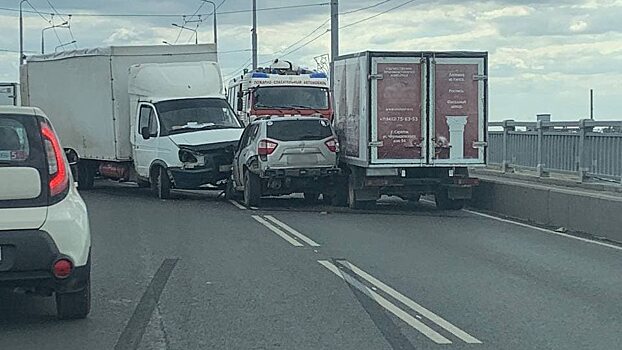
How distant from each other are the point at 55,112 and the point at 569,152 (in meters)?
13.1

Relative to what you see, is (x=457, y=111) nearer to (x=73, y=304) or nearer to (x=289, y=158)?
(x=289, y=158)

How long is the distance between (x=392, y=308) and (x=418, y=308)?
0.76 feet

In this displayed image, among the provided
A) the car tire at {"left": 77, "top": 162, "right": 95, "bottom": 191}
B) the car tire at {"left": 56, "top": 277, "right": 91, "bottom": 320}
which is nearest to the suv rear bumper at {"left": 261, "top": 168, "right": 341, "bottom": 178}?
the car tire at {"left": 77, "top": 162, "right": 95, "bottom": 191}

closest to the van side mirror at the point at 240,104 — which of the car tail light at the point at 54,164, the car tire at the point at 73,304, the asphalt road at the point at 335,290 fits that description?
the asphalt road at the point at 335,290

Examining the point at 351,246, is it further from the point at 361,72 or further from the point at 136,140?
the point at 136,140

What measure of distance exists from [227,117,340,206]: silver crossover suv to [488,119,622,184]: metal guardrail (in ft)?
15.3

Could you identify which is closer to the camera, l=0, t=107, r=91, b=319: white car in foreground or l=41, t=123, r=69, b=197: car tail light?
l=0, t=107, r=91, b=319: white car in foreground

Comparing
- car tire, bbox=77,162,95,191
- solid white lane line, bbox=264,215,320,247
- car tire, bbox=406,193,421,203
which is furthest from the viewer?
car tire, bbox=77,162,95,191

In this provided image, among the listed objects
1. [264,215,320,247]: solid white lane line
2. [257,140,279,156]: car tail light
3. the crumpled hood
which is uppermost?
the crumpled hood

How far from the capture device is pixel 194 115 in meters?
23.0

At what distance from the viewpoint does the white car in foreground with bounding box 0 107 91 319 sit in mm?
7969

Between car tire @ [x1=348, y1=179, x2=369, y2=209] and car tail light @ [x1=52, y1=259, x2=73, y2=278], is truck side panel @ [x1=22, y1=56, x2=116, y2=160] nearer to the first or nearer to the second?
car tire @ [x1=348, y1=179, x2=369, y2=209]

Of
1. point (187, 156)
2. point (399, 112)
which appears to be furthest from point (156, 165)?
point (399, 112)

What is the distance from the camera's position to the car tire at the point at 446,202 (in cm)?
2000
